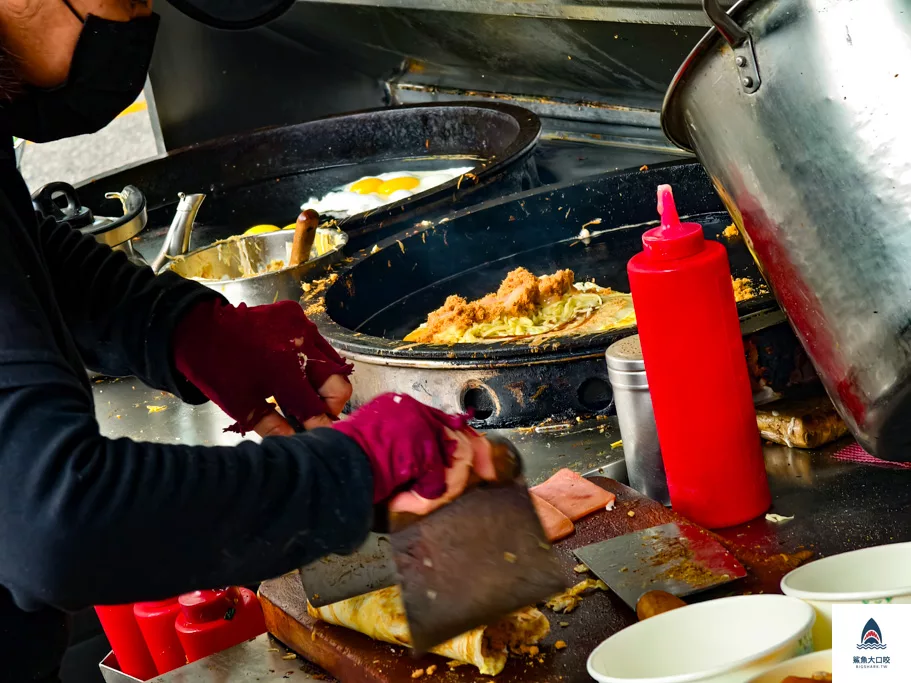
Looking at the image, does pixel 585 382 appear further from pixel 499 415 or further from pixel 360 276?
pixel 360 276

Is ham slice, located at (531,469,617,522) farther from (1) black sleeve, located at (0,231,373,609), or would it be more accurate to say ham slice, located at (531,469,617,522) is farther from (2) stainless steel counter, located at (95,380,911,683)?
(1) black sleeve, located at (0,231,373,609)

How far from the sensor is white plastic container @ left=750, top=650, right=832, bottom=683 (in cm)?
108

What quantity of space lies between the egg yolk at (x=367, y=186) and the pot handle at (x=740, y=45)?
3026 mm

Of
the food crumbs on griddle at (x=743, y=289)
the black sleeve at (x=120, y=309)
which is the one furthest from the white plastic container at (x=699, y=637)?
the food crumbs on griddle at (x=743, y=289)

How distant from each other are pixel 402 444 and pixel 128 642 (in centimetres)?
127

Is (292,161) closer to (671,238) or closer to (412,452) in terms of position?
(671,238)

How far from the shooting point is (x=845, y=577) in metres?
1.27

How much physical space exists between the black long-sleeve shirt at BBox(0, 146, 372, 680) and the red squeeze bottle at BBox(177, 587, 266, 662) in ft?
2.66

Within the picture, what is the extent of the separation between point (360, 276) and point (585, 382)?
937 mm

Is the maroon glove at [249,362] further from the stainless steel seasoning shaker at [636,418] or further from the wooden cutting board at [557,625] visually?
the stainless steel seasoning shaker at [636,418]

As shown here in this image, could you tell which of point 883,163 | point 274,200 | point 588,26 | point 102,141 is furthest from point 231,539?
point 102,141

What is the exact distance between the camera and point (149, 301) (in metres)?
1.71

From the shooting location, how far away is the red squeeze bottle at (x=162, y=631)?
6.76 feet

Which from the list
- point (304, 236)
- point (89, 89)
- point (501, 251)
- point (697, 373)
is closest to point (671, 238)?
point (697, 373)
